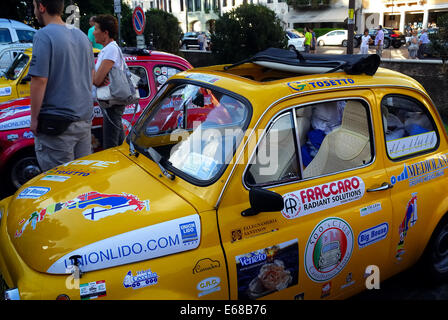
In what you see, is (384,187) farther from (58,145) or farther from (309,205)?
(58,145)

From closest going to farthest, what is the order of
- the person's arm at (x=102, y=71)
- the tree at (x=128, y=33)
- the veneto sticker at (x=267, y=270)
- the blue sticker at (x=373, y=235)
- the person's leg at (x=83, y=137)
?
1. the veneto sticker at (x=267, y=270)
2. the blue sticker at (x=373, y=235)
3. the person's leg at (x=83, y=137)
4. the person's arm at (x=102, y=71)
5. the tree at (x=128, y=33)

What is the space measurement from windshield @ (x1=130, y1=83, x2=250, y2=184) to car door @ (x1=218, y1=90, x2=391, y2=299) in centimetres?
17

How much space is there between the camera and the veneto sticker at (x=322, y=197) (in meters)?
2.58

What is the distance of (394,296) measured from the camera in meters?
3.54

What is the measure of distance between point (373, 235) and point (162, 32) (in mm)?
13683

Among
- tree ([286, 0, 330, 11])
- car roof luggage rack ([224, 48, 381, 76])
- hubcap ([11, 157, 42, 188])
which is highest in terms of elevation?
tree ([286, 0, 330, 11])

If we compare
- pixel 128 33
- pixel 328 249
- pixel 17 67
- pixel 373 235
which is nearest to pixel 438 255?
pixel 373 235

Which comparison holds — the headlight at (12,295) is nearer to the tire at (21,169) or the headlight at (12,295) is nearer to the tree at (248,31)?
the tire at (21,169)

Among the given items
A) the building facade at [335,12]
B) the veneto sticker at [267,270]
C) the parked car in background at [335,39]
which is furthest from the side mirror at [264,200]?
the parked car in background at [335,39]

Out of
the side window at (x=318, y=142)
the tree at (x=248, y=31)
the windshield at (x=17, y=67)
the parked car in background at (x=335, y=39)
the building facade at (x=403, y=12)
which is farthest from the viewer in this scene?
the building facade at (x=403, y=12)

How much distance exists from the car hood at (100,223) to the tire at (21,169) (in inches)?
115

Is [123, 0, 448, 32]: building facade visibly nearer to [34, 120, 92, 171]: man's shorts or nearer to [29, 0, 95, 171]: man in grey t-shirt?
[29, 0, 95, 171]: man in grey t-shirt

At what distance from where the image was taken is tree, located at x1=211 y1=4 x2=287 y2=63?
12352 millimetres

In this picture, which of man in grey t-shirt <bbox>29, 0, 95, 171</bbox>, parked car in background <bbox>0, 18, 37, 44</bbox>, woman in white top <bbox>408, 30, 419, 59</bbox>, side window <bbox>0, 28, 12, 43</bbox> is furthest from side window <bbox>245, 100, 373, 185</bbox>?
woman in white top <bbox>408, 30, 419, 59</bbox>
